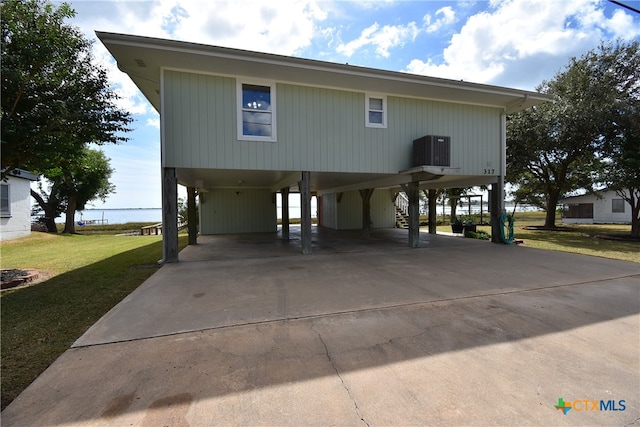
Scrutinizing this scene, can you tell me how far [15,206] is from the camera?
12.2m

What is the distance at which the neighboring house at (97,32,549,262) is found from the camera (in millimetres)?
6836

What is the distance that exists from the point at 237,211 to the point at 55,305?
1075 cm

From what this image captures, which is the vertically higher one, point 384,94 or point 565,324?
point 384,94

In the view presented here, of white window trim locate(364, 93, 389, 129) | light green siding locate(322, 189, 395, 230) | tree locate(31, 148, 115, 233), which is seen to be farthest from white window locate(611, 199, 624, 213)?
tree locate(31, 148, 115, 233)

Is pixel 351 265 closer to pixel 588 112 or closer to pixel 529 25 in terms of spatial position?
pixel 529 25

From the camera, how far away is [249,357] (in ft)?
8.52

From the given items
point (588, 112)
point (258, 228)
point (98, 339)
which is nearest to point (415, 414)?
point (98, 339)

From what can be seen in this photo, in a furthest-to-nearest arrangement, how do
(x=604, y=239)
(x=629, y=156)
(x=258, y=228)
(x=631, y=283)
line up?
(x=258, y=228) < (x=604, y=239) < (x=629, y=156) < (x=631, y=283)

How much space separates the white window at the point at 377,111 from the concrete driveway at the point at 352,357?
17.3 feet

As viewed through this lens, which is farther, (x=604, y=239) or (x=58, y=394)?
(x=604, y=239)

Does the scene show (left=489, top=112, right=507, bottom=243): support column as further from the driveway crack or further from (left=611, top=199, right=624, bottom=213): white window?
(left=611, top=199, right=624, bottom=213): white window

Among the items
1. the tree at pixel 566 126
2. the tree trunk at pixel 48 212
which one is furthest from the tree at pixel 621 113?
the tree trunk at pixel 48 212

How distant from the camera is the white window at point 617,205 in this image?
75.2 ft

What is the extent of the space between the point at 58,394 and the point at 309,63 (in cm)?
732
